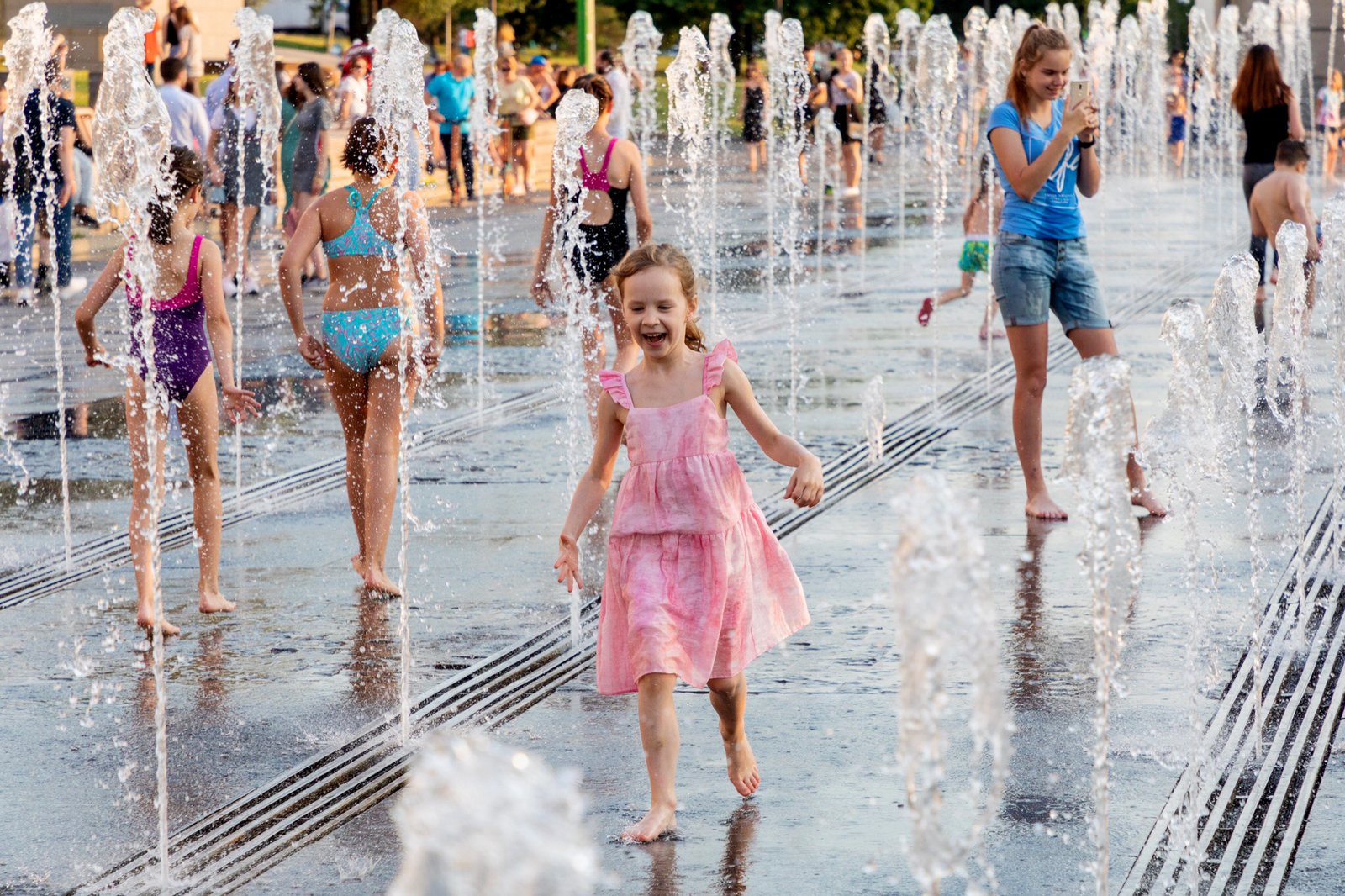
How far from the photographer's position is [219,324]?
5.62 metres

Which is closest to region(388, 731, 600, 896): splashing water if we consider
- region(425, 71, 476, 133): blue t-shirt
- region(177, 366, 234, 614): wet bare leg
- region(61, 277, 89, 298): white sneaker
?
region(177, 366, 234, 614): wet bare leg

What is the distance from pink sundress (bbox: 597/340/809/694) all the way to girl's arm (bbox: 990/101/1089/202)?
264cm

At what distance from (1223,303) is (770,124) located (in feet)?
57.6

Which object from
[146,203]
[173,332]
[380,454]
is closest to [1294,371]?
[380,454]

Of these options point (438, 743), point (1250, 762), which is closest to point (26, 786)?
point (438, 743)

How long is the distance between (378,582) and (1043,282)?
2.66 meters

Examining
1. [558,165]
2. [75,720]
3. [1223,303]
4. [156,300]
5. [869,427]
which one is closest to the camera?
[75,720]

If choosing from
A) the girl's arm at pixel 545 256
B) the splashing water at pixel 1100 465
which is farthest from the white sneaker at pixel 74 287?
the splashing water at pixel 1100 465

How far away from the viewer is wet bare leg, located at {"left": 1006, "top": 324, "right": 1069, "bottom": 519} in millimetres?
6617

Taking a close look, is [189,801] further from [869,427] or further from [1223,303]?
[869,427]

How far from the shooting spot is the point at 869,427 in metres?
8.59

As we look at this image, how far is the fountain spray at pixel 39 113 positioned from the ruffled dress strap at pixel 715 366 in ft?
10.5

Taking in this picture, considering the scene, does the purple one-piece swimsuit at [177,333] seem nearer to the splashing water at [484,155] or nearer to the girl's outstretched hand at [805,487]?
the girl's outstretched hand at [805,487]

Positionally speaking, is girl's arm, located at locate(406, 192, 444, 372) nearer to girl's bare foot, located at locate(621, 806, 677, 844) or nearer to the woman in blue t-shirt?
the woman in blue t-shirt
